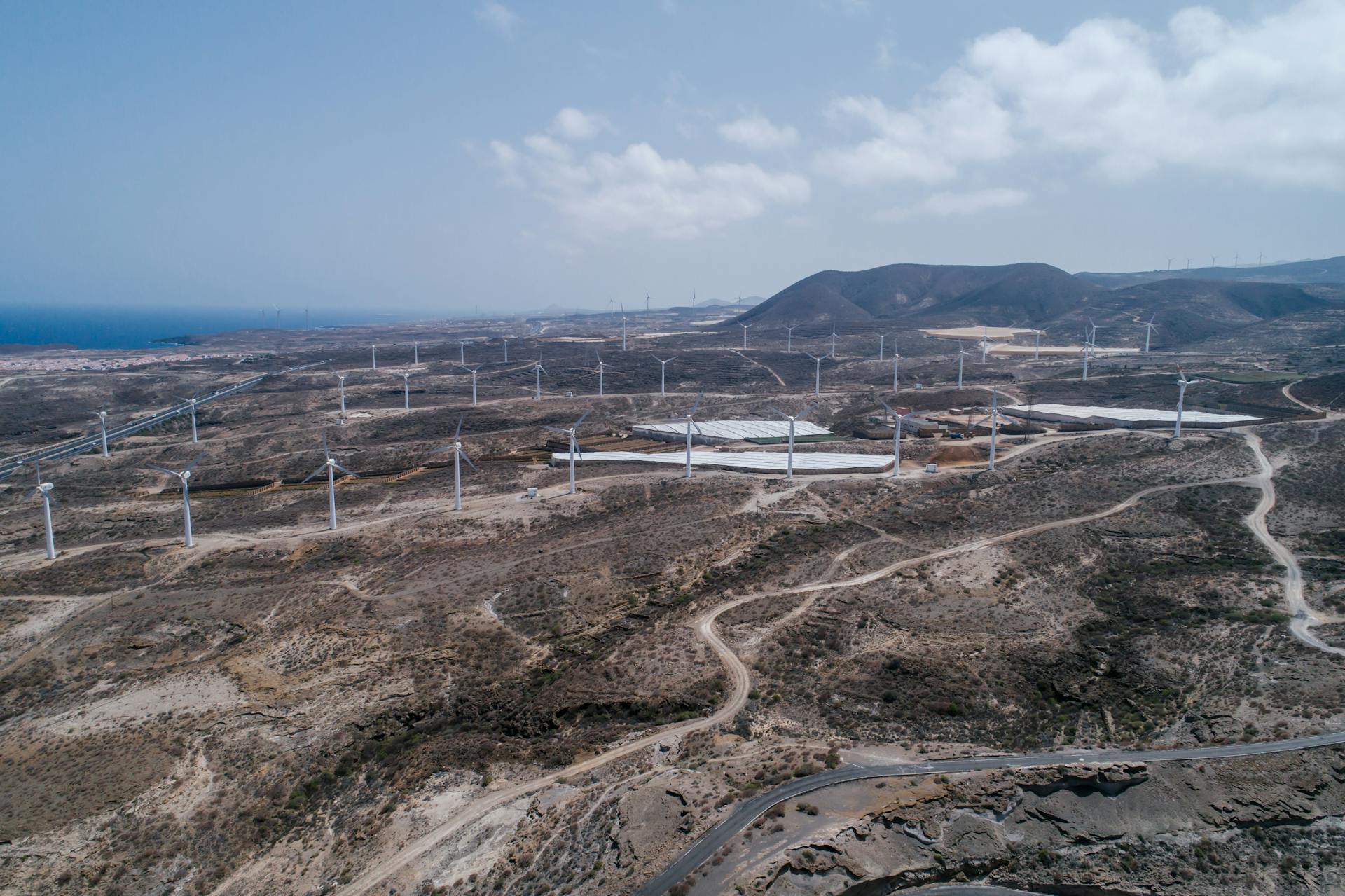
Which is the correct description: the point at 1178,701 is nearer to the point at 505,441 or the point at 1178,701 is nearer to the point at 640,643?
the point at 640,643

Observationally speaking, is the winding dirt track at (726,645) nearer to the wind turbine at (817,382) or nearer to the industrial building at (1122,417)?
the industrial building at (1122,417)

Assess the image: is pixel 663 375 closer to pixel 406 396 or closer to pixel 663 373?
pixel 663 373

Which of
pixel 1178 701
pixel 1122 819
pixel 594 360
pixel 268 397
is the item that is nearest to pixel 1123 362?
pixel 594 360

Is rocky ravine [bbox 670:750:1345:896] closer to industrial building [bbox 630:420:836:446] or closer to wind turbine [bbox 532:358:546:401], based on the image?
industrial building [bbox 630:420:836:446]

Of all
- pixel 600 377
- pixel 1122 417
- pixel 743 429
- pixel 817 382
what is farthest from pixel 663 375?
pixel 1122 417

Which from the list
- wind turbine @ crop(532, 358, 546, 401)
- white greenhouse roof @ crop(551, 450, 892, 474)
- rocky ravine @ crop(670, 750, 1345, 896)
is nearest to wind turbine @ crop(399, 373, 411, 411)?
wind turbine @ crop(532, 358, 546, 401)

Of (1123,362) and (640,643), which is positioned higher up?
(1123,362)
